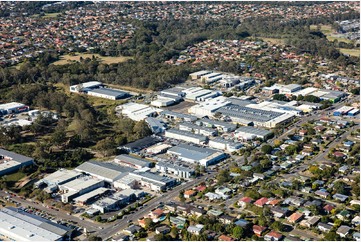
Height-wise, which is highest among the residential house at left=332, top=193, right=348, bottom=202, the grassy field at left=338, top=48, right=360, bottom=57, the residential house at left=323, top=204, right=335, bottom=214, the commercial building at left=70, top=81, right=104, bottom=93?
the commercial building at left=70, top=81, right=104, bottom=93

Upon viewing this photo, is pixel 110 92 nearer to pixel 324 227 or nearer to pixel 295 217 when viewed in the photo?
pixel 295 217

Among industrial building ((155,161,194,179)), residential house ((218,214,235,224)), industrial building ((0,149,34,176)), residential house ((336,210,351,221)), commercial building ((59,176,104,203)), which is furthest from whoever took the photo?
industrial building ((0,149,34,176))

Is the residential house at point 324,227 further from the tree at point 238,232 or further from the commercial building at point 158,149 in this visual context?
the commercial building at point 158,149

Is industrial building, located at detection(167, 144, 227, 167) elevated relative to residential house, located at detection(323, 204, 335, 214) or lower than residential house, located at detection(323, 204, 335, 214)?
elevated

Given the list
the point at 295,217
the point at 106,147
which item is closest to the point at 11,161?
the point at 106,147

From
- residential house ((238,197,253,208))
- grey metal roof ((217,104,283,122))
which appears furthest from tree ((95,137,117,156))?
grey metal roof ((217,104,283,122))

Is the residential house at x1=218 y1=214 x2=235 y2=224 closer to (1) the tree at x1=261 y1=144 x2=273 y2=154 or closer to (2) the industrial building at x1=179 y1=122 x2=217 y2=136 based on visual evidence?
(1) the tree at x1=261 y1=144 x2=273 y2=154
